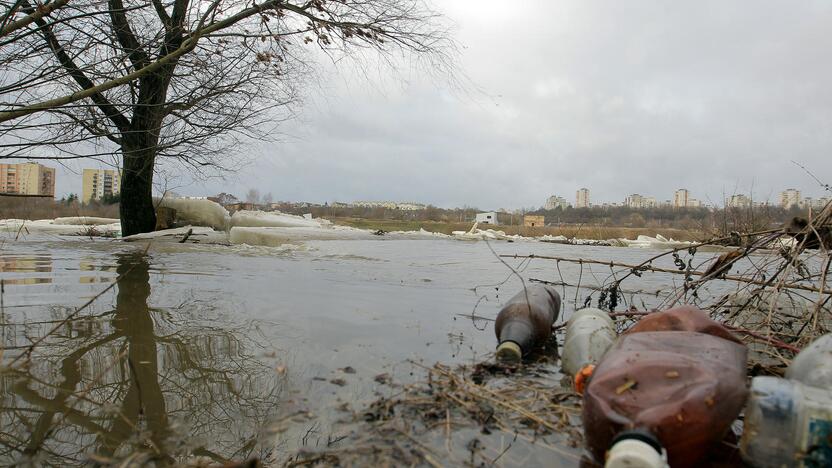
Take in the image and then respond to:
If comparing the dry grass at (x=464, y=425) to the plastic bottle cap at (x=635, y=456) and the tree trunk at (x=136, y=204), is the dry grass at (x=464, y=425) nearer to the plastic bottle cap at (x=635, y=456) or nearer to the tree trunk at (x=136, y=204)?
the plastic bottle cap at (x=635, y=456)

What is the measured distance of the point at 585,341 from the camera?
292 centimetres

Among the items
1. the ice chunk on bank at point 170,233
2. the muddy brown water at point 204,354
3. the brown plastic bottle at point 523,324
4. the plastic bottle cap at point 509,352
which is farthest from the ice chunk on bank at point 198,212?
the plastic bottle cap at point 509,352

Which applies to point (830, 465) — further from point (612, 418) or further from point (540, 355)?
point (540, 355)

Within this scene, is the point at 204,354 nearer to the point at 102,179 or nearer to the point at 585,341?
the point at 585,341

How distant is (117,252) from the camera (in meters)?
9.27

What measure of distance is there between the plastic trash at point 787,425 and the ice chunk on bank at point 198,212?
14.9 meters

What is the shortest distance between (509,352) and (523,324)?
36 centimetres

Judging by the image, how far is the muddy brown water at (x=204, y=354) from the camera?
1.97 m

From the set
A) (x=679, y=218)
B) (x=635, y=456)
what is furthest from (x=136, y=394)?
(x=679, y=218)

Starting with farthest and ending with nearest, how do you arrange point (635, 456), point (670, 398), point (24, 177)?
point (24, 177) < point (670, 398) < point (635, 456)

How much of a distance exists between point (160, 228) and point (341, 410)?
1350 centimetres

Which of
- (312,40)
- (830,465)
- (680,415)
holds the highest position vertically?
(312,40)

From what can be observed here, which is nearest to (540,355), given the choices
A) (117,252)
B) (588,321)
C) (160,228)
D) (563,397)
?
(588,321)

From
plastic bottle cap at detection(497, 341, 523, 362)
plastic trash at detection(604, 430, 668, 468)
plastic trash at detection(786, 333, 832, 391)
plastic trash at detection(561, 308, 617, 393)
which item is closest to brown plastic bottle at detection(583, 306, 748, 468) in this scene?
plastic trash at detection(604, 430, 668, 468)
